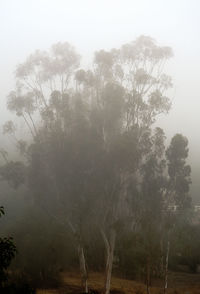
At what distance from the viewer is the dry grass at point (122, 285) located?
24108 mm

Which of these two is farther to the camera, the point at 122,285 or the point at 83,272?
the point at 122,285

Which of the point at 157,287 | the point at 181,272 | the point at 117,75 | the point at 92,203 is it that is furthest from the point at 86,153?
the point at 181,272

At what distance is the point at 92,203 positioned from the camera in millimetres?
23391

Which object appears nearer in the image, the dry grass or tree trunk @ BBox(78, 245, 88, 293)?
tree trunk @ BBox(78, 245, 88, 293)

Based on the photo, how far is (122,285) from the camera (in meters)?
26.5

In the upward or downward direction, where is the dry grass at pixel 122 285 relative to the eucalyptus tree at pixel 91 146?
downward

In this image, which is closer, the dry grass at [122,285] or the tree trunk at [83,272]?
the tree trunk at [83,272]

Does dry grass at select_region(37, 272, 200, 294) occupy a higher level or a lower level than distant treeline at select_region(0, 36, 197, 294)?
lower

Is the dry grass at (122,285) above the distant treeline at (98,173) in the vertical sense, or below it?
below

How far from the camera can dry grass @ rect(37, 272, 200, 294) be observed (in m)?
24.1

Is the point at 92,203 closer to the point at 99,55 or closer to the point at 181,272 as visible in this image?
the point at 99,55

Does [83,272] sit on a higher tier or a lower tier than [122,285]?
higher

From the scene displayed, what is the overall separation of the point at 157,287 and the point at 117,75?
16146mm

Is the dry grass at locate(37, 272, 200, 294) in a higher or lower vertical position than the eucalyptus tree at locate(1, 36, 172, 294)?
lower
